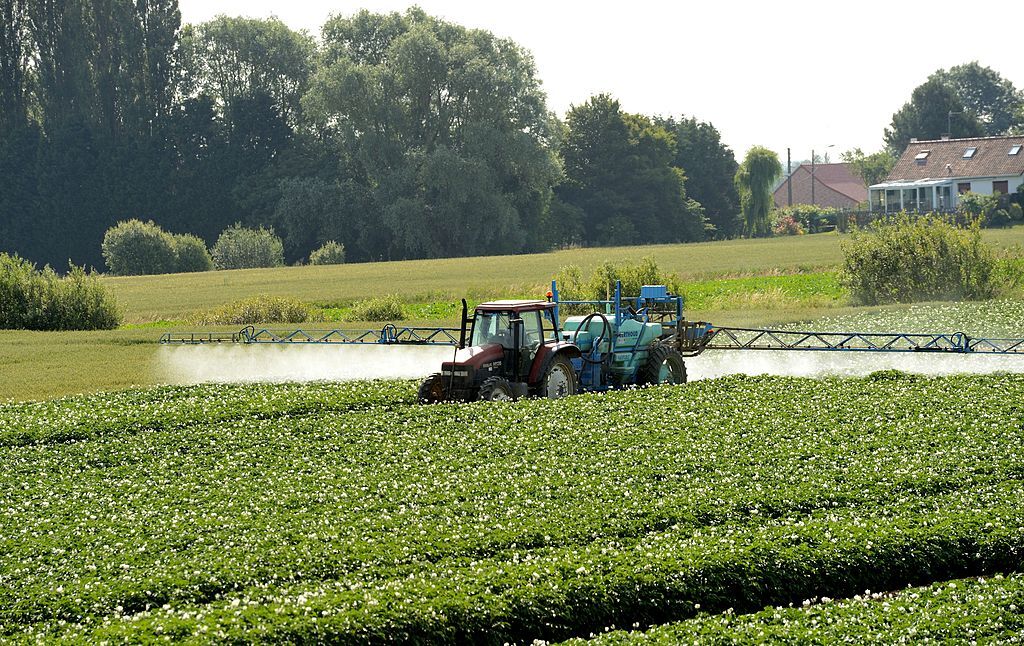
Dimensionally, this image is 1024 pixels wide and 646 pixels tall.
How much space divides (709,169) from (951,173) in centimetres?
3041

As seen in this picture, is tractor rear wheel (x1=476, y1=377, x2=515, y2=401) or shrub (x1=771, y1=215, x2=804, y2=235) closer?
tractor rear wheel (x1=476, y1=377, x2=515, y2=401)

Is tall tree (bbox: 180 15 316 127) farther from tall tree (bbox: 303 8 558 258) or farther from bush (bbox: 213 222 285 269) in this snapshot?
bush (bbox: 213 222 285 269)

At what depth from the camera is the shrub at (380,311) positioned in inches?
1930

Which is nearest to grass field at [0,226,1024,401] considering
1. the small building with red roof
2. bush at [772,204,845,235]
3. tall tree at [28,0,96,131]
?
bush at [772,204,845,235]

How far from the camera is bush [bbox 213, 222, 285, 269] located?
9150 cm

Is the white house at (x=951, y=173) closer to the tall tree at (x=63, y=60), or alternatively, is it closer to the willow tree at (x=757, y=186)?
the willow tree at (x=757, y=186)

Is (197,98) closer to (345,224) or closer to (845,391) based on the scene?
(345,224)

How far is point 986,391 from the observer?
22.4 metres

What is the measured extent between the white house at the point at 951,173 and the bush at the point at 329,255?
48568mm

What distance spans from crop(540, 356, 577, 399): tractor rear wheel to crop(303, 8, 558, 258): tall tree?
69947 mm

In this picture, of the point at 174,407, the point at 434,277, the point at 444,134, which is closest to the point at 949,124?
the point at 444,134

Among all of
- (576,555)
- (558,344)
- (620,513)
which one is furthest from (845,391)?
(576,555)

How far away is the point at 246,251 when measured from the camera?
91562 mm

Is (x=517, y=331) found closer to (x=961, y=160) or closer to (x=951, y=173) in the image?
(x=951, y=173)
